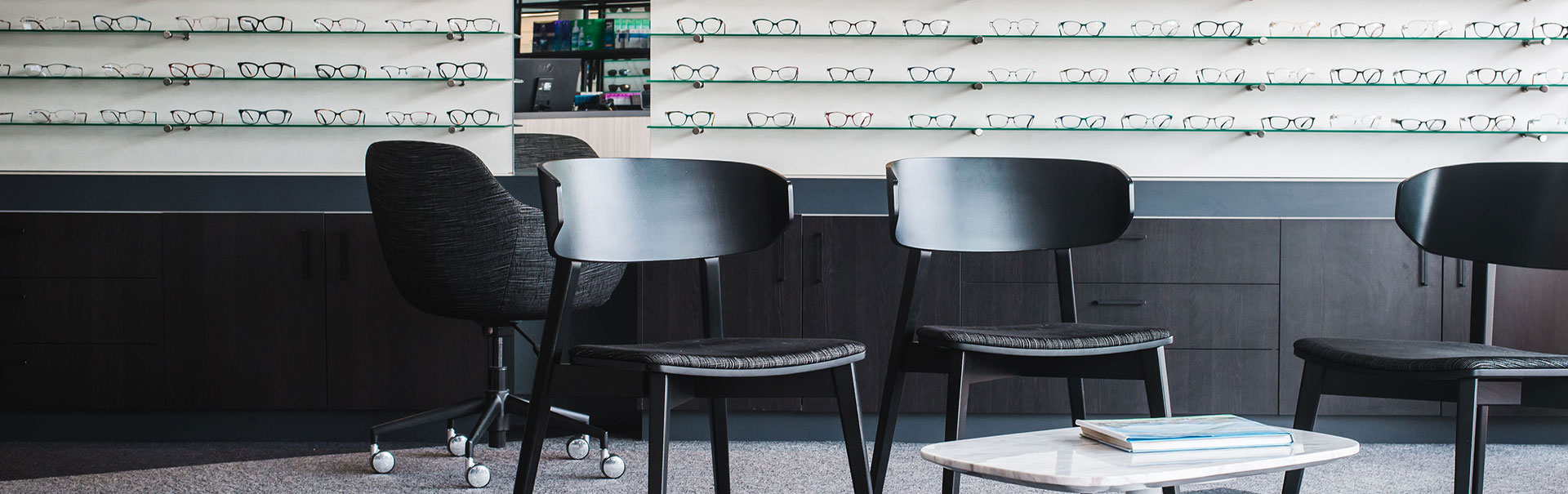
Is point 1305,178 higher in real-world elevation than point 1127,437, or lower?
higher

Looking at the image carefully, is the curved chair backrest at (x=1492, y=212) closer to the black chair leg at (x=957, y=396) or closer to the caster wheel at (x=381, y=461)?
the black chair leg at (x=957, y=396)

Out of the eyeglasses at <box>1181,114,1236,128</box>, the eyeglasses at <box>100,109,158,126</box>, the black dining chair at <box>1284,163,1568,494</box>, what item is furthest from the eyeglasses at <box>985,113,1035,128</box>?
the eyeglasses at <box>100,109,158,126</box>

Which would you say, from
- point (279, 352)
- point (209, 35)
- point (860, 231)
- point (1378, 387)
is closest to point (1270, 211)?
point (860, 231)

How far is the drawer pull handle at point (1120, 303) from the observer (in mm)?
3080

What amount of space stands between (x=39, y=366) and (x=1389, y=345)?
3.37 metres

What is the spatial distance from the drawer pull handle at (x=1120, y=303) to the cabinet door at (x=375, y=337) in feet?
5.62

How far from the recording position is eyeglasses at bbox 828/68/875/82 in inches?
141

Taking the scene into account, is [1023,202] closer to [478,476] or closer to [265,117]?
[478,476]

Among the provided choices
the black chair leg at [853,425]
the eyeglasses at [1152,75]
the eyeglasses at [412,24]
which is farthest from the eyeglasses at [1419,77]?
the eyeglasses at [412,24]

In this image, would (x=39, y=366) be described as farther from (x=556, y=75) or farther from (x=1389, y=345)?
(x=1389, y=345)

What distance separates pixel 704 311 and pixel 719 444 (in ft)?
0.99

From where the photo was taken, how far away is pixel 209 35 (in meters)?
3.59

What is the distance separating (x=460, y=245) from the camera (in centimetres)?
267

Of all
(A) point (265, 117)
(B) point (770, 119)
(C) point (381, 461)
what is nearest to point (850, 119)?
(B) point (770, 119)
